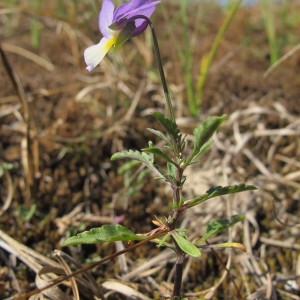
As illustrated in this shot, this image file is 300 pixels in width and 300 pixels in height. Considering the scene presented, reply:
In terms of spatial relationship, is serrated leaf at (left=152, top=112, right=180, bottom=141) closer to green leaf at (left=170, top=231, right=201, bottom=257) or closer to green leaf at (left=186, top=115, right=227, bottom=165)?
green leaf at (left=186, top=115, right=227, bottom=165)

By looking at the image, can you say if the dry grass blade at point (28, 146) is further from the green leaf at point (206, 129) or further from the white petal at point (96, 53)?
the green leaf at point (206, 129)

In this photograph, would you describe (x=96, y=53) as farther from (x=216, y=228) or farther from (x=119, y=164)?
(x=119, y=164)

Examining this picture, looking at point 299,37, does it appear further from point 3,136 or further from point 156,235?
point 156,235

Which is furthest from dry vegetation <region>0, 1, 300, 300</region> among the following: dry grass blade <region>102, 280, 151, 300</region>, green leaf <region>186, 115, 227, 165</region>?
green leaf <region>186, 115, 227, 165</region>

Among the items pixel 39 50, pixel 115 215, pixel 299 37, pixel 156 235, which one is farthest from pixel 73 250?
pixel 299 37

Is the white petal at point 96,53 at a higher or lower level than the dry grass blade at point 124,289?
higher

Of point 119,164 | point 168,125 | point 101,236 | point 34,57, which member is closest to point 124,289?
point 101,236

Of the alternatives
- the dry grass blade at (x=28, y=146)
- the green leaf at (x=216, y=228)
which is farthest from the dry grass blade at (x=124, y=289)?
the dry grass blade at (x=28, y=146)
